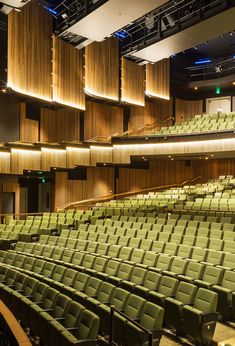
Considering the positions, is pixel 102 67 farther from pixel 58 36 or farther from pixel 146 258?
pixel 146 258

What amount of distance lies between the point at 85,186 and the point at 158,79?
2784 mm

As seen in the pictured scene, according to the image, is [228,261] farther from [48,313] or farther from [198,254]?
[48,313]

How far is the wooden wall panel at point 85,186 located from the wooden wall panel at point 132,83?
1.46 meters

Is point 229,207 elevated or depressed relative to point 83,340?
elevated

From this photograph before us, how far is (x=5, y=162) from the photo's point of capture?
19.0 feet

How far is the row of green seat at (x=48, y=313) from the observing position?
1.77 m

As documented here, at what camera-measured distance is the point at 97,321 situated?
5.79 feet

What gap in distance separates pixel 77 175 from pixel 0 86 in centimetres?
246

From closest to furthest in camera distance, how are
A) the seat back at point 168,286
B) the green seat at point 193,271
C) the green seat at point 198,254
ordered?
the seat back at point 168,286 < the green seat at point 193,271 < the green seat at point 198,254

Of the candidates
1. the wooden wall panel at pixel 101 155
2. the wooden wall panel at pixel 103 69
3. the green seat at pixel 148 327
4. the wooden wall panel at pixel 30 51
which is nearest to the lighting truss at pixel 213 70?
the wooden wall panel at pixel 103 69

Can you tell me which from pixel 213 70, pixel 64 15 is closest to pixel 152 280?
pixel 64 15

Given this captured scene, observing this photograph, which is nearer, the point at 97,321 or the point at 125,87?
the point at 97,321

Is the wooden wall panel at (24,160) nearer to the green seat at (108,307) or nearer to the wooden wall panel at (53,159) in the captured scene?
the wooden wall panel at (53,159)

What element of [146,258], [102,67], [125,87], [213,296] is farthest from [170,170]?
[213,296]
